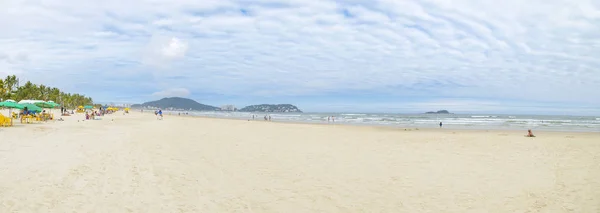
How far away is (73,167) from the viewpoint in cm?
947

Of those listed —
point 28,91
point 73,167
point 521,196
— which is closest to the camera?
point 521,196

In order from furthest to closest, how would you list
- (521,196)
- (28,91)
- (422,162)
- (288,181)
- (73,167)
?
(28,91)
(422,162)
(73,167)
(288,181)
(521,196)

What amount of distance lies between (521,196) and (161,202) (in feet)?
22.7

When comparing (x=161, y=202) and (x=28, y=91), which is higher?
(x=28, y=91)

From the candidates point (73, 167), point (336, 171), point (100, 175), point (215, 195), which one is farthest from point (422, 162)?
point (73, 167)

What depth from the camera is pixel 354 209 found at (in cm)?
638

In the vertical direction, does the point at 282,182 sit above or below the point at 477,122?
below

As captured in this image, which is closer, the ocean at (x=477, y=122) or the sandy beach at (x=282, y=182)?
the sandy beach at (x=282, y=182)

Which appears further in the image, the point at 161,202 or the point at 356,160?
the point at 356,160

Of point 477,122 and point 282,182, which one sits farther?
point 477,122

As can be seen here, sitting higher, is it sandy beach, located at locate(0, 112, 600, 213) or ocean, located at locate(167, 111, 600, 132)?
ocean, located at locate(167, 111, 600, 132)

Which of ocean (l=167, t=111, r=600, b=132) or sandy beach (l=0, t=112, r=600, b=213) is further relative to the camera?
ocean (l=167, t=111, r=600, b=132)

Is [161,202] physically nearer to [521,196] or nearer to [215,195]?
[215,195]

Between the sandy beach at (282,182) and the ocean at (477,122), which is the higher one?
the ocean at (477,122)
